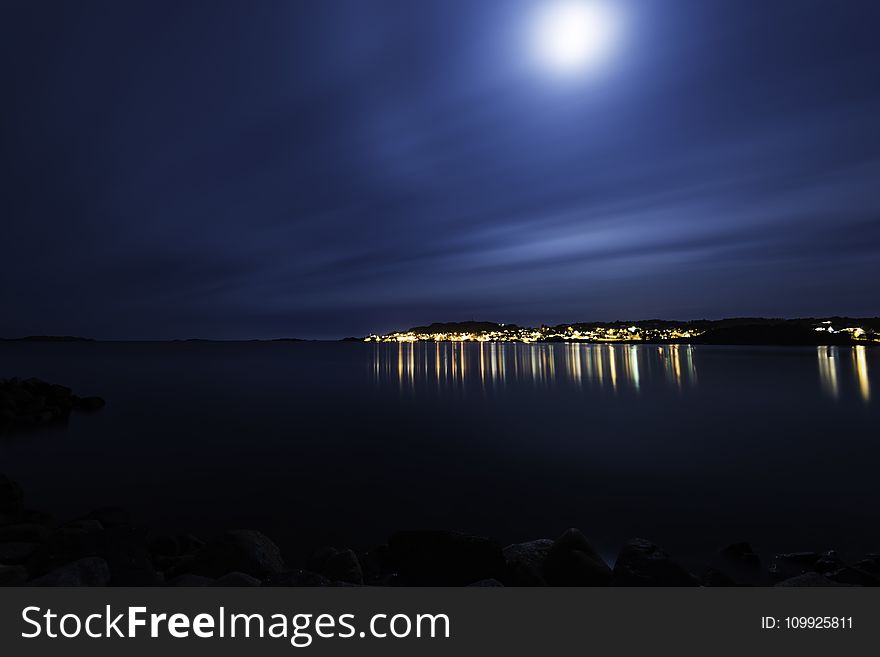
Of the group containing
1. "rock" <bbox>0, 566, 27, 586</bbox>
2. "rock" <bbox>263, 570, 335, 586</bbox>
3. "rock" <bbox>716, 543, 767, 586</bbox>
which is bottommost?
"rock" <bbox>716, 543, 767, 586</bbox>

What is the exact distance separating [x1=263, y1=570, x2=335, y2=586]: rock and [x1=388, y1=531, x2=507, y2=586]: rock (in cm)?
204

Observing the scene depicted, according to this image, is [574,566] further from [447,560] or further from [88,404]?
[88,404]

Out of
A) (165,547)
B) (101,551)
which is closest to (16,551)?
(101,551)

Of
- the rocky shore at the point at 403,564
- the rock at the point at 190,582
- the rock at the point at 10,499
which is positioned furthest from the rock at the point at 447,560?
the rock at the point at 10,499

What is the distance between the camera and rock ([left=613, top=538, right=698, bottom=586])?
6.13 metres

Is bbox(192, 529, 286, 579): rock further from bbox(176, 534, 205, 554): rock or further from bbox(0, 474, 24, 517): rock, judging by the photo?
bbox(0, 474, 24, 517): rock

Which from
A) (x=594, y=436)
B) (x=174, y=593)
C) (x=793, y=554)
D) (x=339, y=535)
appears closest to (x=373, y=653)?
(x=174, y=593)

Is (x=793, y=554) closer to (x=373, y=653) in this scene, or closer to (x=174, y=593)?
(x=373, y=653)

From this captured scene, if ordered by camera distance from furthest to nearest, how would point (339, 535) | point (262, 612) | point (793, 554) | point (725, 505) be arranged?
A: point (725, 505) < point (339, 535) < point (793, 554) < point (262, 612)

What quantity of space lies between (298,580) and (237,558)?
77.2 inches

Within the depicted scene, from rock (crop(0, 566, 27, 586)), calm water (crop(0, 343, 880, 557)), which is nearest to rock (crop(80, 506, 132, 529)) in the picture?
calm water (crop(0, 343, 880, 557))

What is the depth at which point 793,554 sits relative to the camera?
8.02 m

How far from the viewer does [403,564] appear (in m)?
7.24

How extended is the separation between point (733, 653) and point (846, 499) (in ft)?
33.4
